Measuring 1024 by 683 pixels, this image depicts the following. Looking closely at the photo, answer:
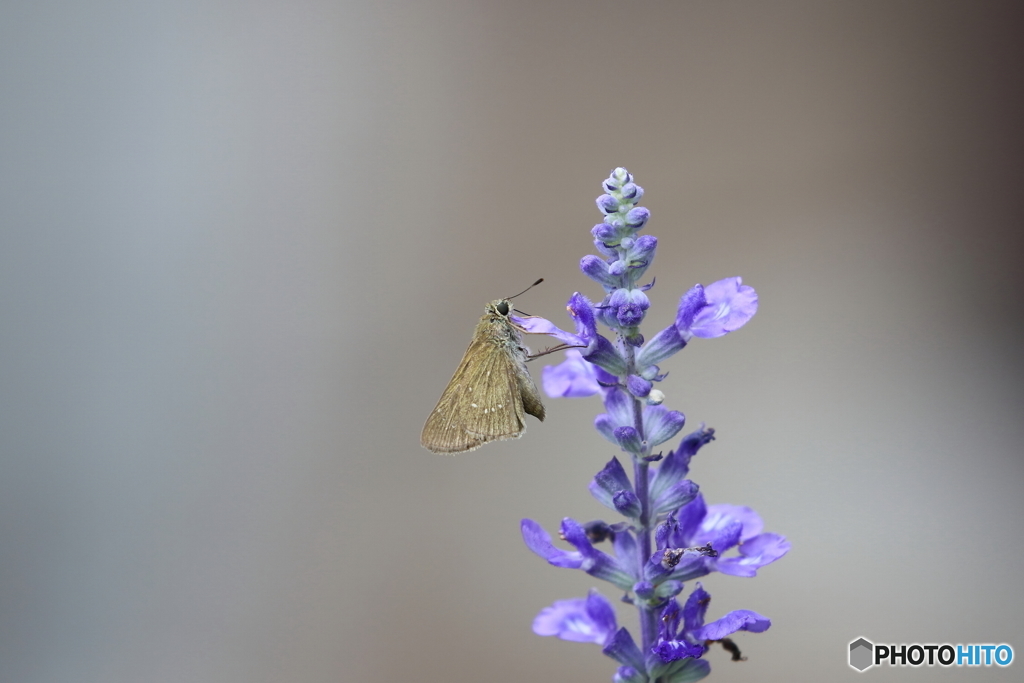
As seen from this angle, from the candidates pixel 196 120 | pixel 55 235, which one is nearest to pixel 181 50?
pixel 196 120

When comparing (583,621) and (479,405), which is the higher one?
(479,405)

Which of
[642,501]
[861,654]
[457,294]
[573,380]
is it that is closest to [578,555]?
[642,501]

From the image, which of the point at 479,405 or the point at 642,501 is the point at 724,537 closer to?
the point at 642,501

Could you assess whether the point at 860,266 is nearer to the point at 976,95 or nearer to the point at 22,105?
the point at 976,95

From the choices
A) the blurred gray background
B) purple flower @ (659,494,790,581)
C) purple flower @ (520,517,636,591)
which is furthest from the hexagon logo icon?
purple flower @ (520,517,636,591)

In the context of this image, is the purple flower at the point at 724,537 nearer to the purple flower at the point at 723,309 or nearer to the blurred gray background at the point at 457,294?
the purple flower at the point at 723,309

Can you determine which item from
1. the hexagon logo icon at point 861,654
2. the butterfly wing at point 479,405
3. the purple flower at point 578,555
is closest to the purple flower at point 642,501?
the purple flower at point 578,555

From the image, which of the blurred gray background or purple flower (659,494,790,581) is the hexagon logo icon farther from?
purple flower (659,494,790,581)
